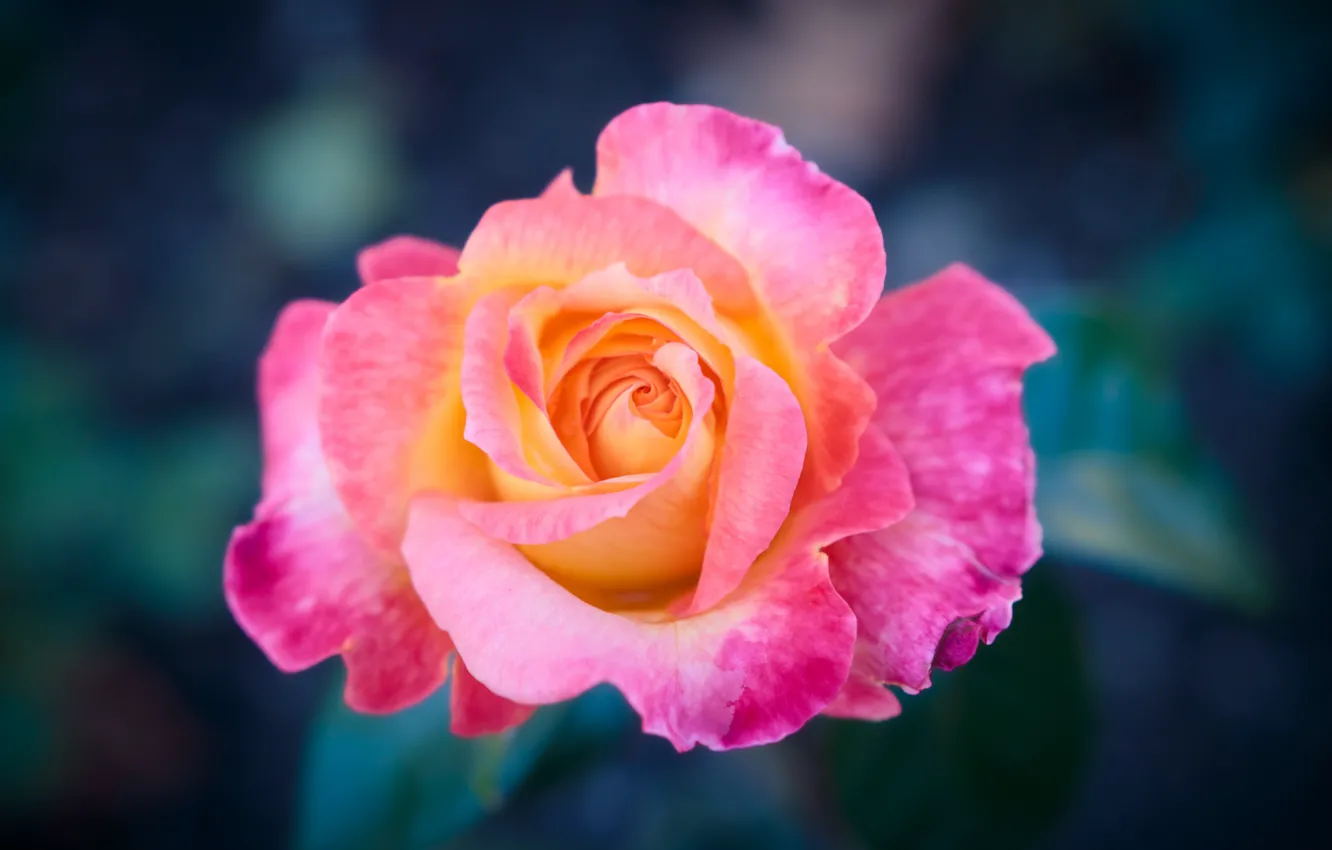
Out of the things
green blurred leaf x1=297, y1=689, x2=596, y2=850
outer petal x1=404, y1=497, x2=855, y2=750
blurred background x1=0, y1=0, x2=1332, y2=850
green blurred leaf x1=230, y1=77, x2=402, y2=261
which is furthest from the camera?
green blurred leaf x1=230, y1=77, x2=402, y2=261

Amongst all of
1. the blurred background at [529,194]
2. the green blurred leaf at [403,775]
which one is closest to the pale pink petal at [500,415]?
the green blurred leaf at [403,775]

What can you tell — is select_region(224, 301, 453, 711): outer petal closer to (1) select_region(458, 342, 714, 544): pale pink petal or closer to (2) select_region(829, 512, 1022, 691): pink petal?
(1) select_region(458, 342, 714, 544): pale pink petal

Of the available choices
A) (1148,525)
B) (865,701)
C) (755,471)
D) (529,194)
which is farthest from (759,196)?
(529,194)

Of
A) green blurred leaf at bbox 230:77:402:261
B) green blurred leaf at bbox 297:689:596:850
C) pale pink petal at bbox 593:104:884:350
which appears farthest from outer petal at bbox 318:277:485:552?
green blurred leaf at bbox 230:77:402:261

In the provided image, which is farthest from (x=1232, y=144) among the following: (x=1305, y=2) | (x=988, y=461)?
(x=988, y=461)

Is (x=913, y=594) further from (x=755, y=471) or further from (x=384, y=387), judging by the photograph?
(x=384, y=387)
